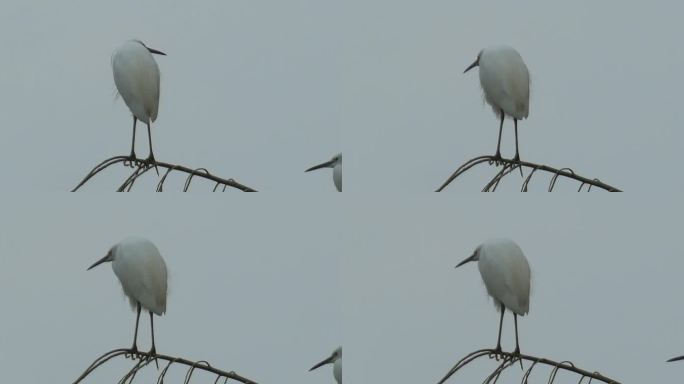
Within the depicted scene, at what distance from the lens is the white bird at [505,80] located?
7266 millimetres

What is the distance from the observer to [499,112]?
7.39 meters

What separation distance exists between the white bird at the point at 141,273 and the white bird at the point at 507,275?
5.41 feet

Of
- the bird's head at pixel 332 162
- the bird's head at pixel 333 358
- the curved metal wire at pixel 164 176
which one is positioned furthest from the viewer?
the bird's head at pixel 332 162

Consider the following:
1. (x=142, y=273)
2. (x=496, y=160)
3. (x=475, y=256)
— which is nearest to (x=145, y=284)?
(x=142, y=273)

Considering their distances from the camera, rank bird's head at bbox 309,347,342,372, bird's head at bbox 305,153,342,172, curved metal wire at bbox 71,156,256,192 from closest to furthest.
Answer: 1. curved metal wire at bbox 71,156,256,192
2. bird's head at bbox 309,347,342,372
3. bird's head at bbox 305,153,342,172

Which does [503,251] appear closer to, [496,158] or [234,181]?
[496,158]

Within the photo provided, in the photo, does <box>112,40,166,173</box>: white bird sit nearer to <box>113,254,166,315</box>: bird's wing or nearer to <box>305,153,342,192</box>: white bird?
<box>113,254,166,315</box>: bird's wing

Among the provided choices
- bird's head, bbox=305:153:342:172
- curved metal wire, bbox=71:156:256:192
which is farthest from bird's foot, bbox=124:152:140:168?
bird's head, bbox=305:153:342:172

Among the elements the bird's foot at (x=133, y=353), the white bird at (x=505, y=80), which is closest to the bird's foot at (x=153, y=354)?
the bird's foot at (x=133, y=353)

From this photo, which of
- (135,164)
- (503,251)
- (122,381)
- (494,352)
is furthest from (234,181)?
(503,251)

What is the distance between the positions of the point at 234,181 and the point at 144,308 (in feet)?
5.69

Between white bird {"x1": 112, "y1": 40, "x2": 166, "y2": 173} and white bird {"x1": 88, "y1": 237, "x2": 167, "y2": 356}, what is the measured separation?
0.72m

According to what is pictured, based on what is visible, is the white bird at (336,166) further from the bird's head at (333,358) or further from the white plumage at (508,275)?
the white plumage at (508,275)

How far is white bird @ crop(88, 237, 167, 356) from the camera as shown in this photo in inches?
282
